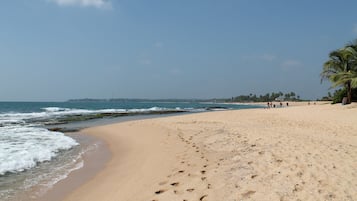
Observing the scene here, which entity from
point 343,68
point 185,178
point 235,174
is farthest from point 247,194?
point 343,68

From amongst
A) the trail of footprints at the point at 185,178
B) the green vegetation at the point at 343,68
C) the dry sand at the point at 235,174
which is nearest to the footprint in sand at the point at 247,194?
the dry sand at the point at 235,174

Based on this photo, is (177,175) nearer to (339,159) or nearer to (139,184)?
(139,184)

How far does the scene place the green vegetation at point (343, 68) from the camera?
94.2ft

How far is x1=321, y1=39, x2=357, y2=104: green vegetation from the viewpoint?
94.2ft

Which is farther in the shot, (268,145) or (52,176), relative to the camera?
(268,145)

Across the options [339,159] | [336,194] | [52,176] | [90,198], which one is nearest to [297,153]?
[339,159]

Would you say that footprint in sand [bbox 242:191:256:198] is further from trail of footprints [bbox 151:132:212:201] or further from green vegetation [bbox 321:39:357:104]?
green vegetation [bbox 321:39:357:104]

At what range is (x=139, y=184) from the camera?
239 inches

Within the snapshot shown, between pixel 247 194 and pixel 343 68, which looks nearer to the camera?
pixel 247 194

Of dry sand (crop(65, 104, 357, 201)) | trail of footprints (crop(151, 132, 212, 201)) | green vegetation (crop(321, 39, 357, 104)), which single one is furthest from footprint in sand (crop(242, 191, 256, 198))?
green vegetation (crop(321, 39, 357, 104))

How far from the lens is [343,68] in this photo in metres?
33.0

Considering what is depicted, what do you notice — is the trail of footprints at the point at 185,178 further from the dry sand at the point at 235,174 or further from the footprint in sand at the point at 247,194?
the footprint in sand at the point at 247,194

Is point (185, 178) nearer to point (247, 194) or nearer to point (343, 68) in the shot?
point (247, 194)

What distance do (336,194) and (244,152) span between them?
3.60m
